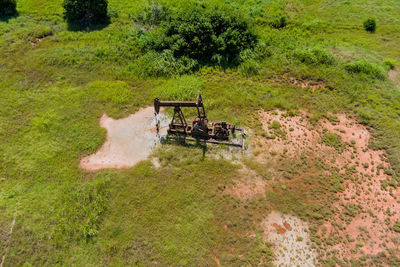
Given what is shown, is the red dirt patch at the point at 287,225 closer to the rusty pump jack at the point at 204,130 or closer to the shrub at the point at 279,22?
the rusty pump jack at the point at 204,130

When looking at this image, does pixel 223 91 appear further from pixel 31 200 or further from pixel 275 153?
pixel 31 200

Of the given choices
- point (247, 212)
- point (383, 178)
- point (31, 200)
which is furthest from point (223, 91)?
point (31, 200)

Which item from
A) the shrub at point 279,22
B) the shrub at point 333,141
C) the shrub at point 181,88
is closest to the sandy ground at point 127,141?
the shrub at point 181,88

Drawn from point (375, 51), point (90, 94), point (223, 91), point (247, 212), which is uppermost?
point (375, 51)

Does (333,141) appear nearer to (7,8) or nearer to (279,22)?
(279,22)

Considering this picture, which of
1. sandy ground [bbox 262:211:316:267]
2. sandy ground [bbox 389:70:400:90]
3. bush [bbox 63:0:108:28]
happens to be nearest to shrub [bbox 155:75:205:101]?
sandy ground [bbox 262:211:316:267]

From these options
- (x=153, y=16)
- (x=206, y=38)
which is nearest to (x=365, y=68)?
(x=206, y=38)

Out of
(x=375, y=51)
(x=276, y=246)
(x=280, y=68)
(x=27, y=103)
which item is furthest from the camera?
(x=375, y=51)
